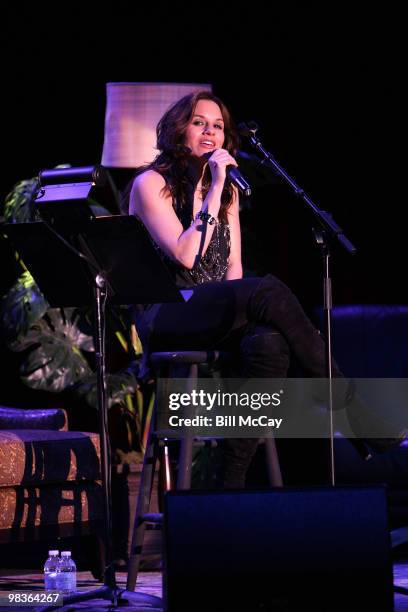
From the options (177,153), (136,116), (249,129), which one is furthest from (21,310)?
(249,129)

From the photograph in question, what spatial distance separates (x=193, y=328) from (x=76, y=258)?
0.40 m

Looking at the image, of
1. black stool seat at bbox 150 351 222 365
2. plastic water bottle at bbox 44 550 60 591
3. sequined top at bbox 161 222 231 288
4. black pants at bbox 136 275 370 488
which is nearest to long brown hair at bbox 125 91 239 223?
sequined top at bbox 161 222 231 288

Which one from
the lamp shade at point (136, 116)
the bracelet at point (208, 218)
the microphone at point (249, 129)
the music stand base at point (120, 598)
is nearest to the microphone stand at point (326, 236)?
the microphone at point (249, 129)

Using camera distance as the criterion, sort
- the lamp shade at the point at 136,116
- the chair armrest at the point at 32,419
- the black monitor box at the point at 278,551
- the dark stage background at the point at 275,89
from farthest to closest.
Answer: the dark stage background at the point at 275,89, the lamp shade at the point at 136,116, the chair armrest at the point at 32,419, the black monitor box at the point at 278,551

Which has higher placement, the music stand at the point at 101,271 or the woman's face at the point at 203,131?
the woman's face at the point at 203,131

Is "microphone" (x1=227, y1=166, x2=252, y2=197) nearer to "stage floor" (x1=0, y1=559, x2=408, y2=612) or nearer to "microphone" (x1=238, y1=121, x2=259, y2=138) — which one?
"microphone" (x1=238, y1=121, x2=259, y2=138)

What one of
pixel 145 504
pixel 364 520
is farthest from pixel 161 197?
pixel 364 520

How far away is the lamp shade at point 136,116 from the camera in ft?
13.5

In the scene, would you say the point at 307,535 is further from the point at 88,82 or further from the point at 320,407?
the point at 88,82

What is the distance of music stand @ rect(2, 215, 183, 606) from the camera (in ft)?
7.79

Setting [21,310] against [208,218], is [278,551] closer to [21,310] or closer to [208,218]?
[208,218]

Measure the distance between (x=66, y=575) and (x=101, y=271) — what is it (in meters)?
0.98

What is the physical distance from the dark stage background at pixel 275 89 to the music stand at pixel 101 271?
2.16 metres

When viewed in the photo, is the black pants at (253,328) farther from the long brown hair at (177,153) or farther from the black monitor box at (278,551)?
the black monitor box at (278,551)
